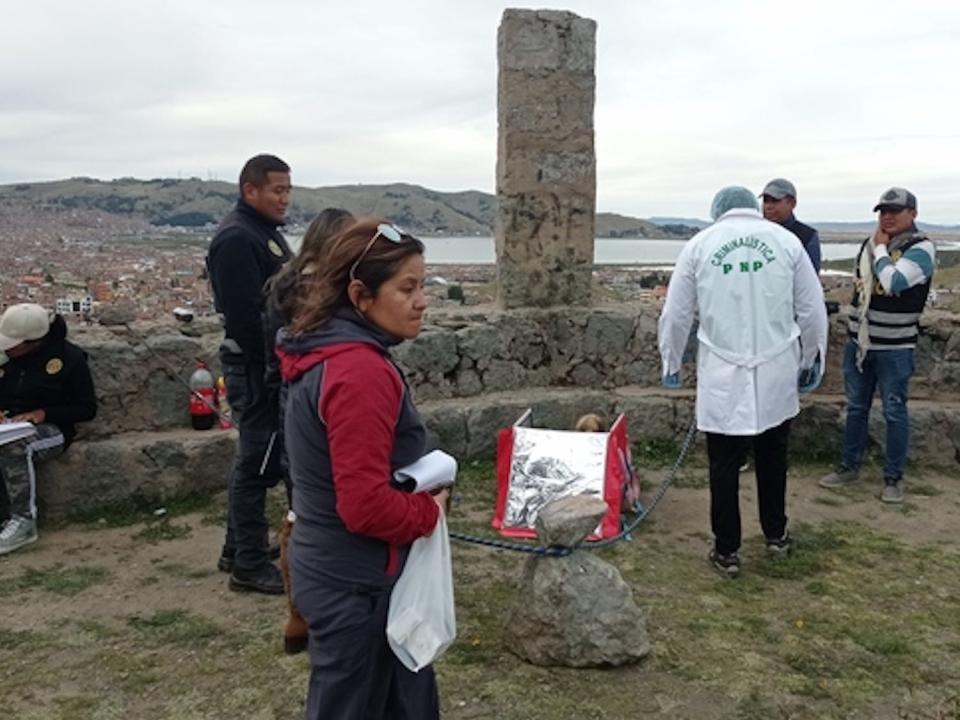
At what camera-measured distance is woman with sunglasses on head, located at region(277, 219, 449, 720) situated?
74.2 inches

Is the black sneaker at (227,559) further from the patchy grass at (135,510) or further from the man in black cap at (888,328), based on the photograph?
the man in black cap at (888,328)

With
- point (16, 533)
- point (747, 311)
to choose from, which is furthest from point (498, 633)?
point (16, 533)

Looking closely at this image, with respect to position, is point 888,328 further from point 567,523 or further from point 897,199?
point 567,523

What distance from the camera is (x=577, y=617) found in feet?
10.3

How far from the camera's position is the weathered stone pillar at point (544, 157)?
5906mm

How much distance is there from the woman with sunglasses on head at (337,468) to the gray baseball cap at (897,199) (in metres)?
3.93

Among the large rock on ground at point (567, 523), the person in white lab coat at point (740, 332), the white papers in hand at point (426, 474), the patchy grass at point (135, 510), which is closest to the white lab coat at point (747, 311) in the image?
the person in white lab coat at point (740, 332)

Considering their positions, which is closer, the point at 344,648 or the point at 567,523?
the point at 344,648

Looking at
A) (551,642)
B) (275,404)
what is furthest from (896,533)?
(275,404)

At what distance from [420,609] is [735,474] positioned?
2514 millimetres

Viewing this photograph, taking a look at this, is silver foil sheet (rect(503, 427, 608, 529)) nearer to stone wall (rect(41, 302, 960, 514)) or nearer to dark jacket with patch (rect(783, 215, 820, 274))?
stone wall (rect(41, 302, 960, 514))

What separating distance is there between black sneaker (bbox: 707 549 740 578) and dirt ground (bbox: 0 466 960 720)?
6 cm

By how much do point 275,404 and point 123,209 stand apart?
40555 mm

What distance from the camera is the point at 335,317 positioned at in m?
1.95
